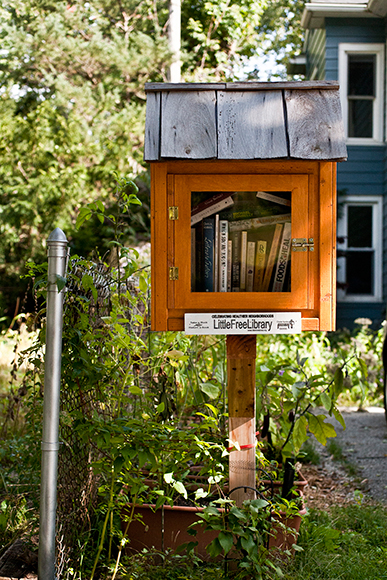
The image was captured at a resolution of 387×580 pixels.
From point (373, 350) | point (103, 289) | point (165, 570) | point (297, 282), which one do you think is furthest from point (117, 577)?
point (373, 350)

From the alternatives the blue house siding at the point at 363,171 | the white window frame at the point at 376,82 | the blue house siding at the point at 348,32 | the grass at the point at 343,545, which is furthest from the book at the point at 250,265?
the blue house siding at the point at 348,32

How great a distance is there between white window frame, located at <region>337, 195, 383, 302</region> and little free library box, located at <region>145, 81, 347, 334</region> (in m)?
Result: 7.43

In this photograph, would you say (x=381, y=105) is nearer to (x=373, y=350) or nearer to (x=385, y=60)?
(x=385, y=60)

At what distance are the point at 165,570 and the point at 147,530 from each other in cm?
27

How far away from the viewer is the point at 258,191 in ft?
7.34

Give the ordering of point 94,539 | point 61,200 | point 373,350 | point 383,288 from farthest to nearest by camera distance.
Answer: point 61,200 → point 383,288 → point 373,350 → point 94,539

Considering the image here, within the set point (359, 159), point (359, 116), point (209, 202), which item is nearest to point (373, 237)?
point (359, 159)

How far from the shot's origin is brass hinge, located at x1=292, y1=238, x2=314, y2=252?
7.29 feet

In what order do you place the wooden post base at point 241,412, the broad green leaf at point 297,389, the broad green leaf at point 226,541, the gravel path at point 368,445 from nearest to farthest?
1. the broad green leaf at point 226,541
2. the wooden post base at point 241,412
3. the broad green leaf at point 297,389
4. the gravel path at point 368,445

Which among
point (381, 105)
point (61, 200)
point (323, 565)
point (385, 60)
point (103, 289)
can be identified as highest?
point (385, 60)

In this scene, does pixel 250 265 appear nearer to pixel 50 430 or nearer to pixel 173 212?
pixel 173 212

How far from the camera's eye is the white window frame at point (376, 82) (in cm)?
952

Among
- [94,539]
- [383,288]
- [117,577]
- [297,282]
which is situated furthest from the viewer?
[383,288]

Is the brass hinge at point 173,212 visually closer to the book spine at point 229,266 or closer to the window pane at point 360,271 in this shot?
the book spine at point 229,266
